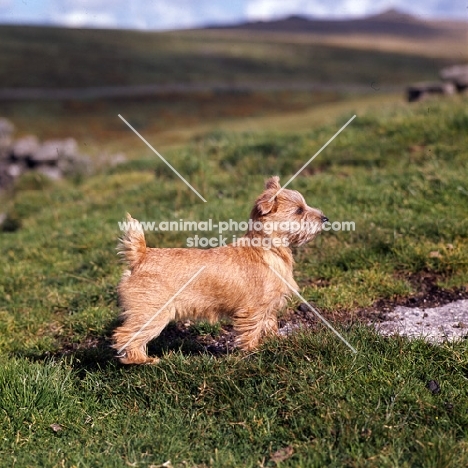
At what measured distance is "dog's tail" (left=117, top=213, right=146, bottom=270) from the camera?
559 cm

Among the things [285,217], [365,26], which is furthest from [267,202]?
[365,26]

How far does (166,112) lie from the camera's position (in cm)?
5828

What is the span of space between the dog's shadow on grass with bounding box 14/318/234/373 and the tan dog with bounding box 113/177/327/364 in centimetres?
38

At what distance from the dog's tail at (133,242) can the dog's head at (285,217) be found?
1097 millimetres

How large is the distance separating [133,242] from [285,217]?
56.5 inches

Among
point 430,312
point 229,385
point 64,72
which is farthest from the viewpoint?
point 64,72

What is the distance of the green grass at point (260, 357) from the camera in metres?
4.73

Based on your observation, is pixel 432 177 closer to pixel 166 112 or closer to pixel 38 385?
pixel 38 385

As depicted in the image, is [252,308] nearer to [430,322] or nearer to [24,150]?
[430,322]

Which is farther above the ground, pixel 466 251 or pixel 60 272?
pixel 466 251

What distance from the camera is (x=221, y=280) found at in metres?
5.77

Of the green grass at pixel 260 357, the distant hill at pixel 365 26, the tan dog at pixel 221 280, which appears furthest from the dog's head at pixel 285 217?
the distant hill at pixel 365 26

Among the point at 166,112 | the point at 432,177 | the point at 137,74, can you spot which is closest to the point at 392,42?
the point at 137,74

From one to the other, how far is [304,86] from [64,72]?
80.5 ft
